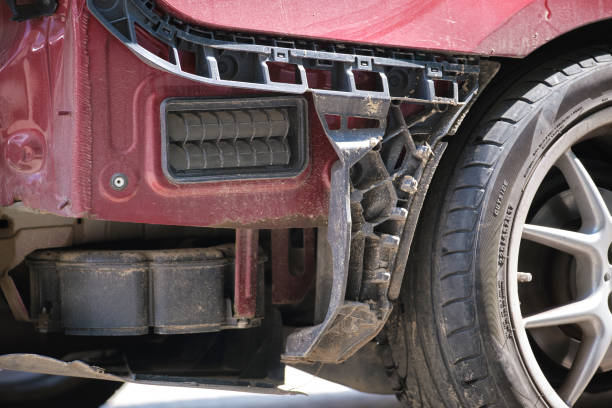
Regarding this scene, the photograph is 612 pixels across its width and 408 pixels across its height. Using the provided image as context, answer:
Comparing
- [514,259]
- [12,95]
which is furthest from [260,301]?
[12,95]

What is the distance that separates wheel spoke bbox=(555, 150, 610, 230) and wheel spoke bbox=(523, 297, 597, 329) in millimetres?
256

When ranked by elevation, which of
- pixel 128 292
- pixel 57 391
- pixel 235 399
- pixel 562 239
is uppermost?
pixel 562 239

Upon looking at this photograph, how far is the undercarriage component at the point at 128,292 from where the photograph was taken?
253 centimetres

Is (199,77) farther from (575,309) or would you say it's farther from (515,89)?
(575,309)

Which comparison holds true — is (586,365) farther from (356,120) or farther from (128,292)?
(128,292)

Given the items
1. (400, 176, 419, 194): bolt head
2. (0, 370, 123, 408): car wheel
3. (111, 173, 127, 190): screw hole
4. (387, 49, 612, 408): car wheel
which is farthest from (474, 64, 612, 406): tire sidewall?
(0, 370, 123, 408): car wheel

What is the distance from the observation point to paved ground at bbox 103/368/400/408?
159 inches

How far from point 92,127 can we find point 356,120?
733 millimetres

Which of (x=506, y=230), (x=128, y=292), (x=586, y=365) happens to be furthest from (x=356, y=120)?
(x=586, y=365)

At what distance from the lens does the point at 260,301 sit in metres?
2.69

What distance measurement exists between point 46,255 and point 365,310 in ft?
3.37

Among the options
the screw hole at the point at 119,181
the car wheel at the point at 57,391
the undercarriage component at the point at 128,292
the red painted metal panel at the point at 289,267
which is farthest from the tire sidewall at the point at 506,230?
the car wheel at the point at 57,391

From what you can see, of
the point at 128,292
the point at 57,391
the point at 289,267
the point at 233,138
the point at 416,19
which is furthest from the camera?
the point at 57,391

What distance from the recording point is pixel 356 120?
2.39 m
